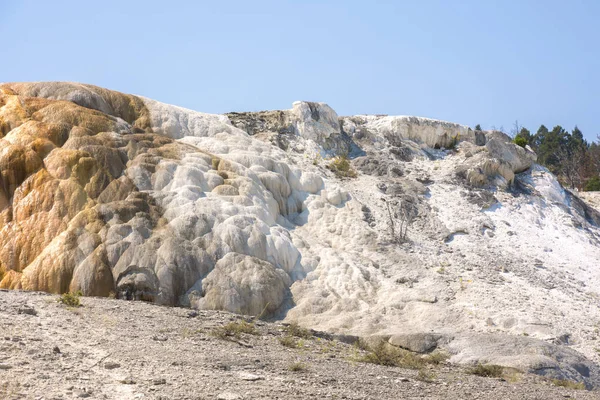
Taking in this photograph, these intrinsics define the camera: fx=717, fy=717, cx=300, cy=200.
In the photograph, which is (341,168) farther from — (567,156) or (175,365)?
(567,156)

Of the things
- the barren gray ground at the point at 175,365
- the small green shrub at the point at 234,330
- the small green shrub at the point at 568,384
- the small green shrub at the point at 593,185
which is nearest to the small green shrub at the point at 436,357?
the barren gray ground at the point at 175,365

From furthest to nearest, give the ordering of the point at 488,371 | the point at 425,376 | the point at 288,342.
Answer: the point at 488,371 < the point at 288,342 < the point at 425,376

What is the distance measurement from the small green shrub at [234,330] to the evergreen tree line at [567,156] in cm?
3371

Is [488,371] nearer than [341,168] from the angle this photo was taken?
Yes

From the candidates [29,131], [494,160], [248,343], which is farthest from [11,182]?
[494,160]

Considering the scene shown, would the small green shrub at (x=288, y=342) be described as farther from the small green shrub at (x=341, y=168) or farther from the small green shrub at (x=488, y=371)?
the small green shrub at (x=341, y=168)

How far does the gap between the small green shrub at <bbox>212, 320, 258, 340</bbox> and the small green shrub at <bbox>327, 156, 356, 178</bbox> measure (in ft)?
43.2

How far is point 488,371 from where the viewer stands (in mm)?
13438

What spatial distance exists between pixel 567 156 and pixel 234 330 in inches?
1971

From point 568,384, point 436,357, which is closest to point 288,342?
point 436,357

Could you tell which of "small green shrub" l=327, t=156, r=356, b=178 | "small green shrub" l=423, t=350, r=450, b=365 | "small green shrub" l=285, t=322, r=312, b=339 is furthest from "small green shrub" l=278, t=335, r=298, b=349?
"small green shrub" l=327, t=156, r=356, b=178

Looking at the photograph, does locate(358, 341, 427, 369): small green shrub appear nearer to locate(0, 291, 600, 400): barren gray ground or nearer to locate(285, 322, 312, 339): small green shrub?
locate(0, 291, 600, 400): barren gray ground

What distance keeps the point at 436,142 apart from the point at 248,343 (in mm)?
19651

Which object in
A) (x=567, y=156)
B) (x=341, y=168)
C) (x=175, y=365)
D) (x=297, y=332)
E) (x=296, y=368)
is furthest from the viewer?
(x=567, y=156)
